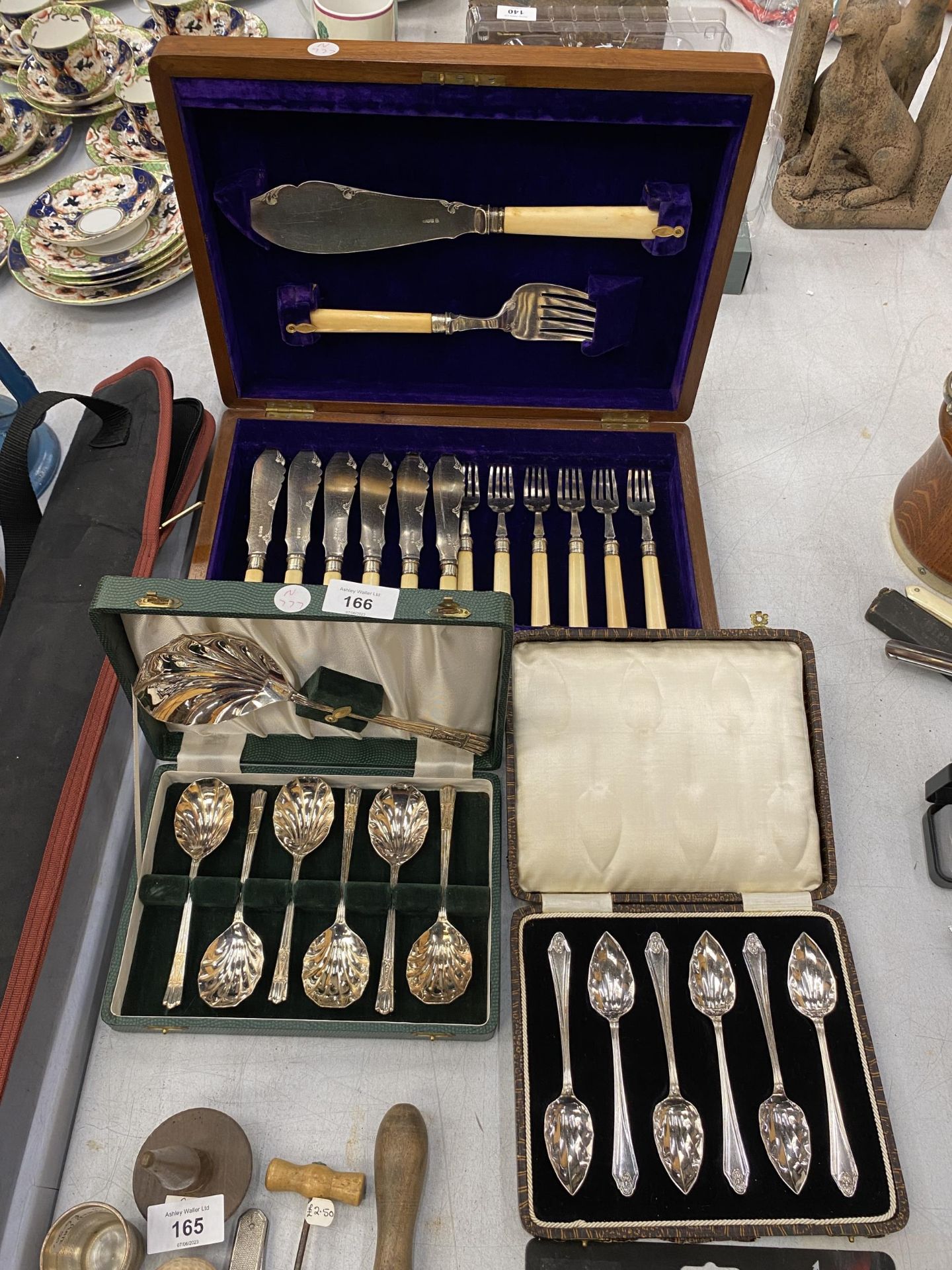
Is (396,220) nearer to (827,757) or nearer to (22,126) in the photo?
(827,757)

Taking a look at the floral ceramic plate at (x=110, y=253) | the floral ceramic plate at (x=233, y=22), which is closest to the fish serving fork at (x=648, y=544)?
the floral ceramic plate at (x=110, y=253)

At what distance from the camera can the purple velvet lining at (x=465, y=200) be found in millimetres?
1116

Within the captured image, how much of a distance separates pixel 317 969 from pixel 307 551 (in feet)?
2.21

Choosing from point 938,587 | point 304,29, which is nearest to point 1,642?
point 938,587

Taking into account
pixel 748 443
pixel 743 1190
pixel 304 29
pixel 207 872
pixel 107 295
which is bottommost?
pixel 743 1190

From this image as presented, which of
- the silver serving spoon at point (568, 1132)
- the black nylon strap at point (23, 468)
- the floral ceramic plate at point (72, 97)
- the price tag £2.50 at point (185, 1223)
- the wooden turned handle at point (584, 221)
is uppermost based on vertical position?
the floral ceramic plate at point (72, 97)

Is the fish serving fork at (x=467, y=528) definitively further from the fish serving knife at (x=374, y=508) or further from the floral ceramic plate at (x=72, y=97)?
the floral ceramic plate at (x=72, y=97)

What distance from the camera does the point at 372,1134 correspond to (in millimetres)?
1037

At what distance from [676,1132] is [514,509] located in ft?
3.08

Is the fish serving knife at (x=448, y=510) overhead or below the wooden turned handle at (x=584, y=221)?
below

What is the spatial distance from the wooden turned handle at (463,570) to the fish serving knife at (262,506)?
305 mm

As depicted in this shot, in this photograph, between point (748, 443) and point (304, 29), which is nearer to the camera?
point (748, 443)

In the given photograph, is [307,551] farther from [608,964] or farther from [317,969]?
[608,964]

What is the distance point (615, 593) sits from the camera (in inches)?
53.7
